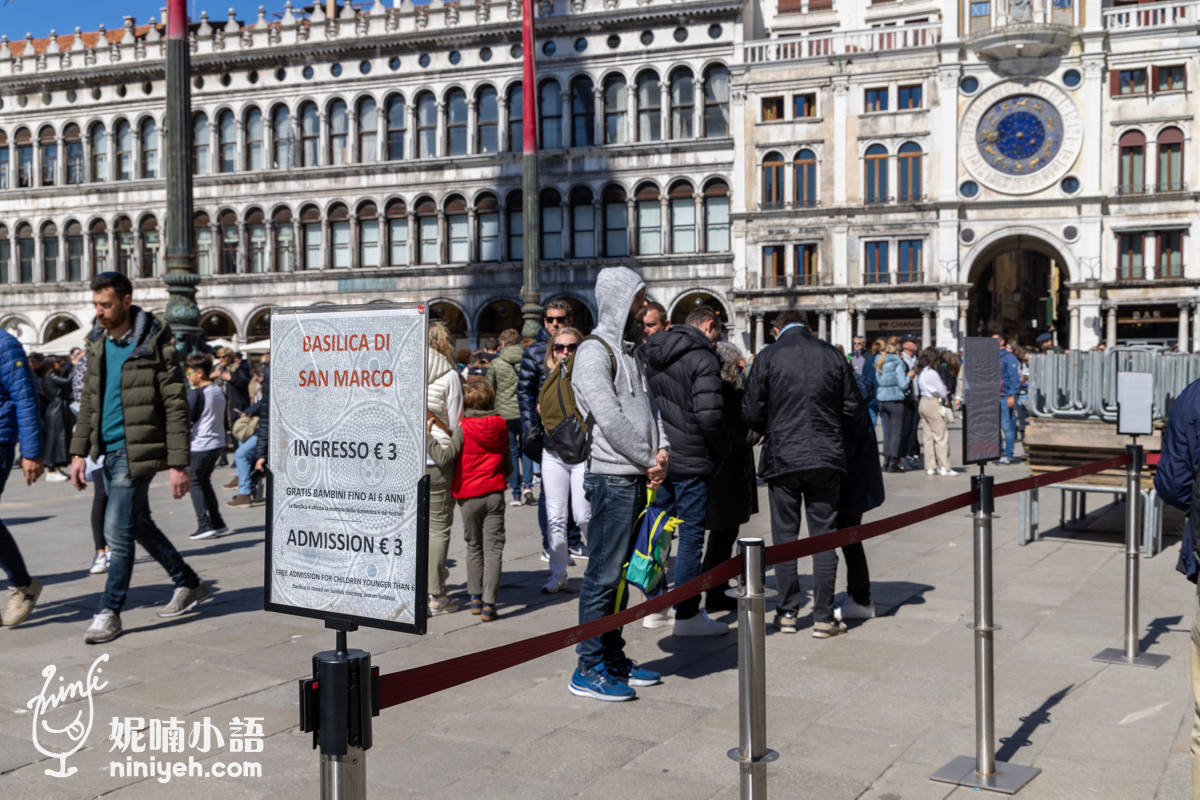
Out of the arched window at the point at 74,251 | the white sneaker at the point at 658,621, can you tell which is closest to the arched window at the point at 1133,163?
the white sneaker at the point at 658,621

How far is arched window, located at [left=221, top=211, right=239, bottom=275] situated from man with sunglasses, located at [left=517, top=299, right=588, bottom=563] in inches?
1544

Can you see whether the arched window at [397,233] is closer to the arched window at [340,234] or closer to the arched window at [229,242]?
the arched window at [340,234]

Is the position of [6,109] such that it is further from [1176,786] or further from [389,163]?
[1176,786]

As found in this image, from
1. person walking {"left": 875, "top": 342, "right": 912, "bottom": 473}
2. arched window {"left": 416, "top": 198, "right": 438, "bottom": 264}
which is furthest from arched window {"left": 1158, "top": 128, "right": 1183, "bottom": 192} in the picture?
person walking {"left": 875, "top": 342, "right": 912, "bottom": 473}

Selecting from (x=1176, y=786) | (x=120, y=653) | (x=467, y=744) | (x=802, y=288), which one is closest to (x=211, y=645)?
(x=120, y=653)

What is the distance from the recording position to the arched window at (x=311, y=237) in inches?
1743

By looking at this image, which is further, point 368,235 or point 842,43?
point 368,235

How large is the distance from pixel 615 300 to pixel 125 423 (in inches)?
123

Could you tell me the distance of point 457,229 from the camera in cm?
4294

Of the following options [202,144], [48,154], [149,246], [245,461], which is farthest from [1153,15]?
[48,154]

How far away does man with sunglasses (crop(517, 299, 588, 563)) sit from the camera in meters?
8.35

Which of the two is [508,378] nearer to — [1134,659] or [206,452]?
[206,452]

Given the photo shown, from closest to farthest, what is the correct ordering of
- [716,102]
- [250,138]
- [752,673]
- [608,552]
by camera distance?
[752,673]
[608,552]
[716,102]
[250,138]

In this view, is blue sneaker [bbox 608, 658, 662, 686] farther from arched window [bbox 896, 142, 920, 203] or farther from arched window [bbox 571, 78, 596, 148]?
arched window [bbox 571, 78, 596, 148]
